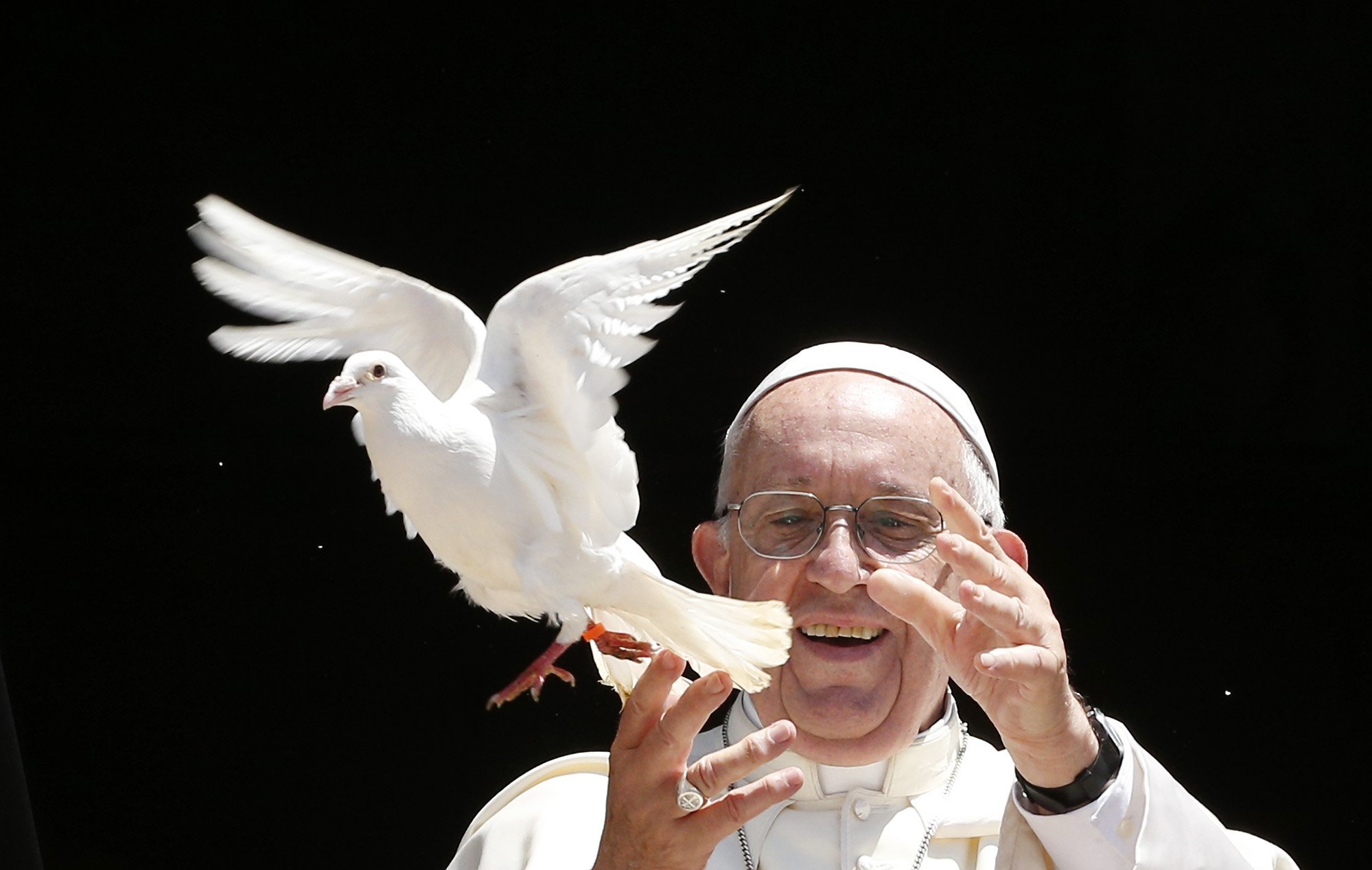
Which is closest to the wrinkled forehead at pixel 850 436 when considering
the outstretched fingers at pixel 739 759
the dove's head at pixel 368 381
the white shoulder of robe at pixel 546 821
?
the outstretched fingers at pixel 739 759

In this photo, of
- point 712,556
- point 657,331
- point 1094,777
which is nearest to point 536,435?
point 712,556

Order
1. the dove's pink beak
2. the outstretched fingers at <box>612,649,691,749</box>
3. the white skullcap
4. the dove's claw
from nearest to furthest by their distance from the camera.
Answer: the dove's pink beak → the outstretched fingers at <box>612,649,691,749</box> → the dove's claw → the white skullcap

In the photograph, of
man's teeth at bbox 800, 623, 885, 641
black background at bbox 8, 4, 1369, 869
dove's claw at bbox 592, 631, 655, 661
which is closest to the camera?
dove's claw at bbox 592, 631, 655, 661

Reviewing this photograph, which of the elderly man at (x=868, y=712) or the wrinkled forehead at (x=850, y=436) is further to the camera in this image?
the wrinkled forehead at (x=850, y=436)

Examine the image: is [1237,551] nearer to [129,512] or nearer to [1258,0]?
[1258,0]

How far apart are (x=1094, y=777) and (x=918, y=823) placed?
0.51 metres

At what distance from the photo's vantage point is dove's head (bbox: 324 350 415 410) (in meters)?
1.86

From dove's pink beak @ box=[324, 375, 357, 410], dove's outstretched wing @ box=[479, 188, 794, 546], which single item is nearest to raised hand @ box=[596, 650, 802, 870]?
dove's outstretched wing @ box=[479, 188, 794, 546]

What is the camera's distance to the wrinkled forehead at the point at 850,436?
99.1 inches

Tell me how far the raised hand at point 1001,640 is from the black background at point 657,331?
154cm

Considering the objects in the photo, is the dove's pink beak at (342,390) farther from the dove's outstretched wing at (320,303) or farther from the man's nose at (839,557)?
the man's nose at (839,557)

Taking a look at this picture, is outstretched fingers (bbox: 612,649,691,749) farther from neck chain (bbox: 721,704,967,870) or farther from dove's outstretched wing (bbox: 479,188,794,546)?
neck chain (bbox: 721,704,967,870)

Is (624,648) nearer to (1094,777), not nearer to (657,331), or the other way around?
(1094,777)

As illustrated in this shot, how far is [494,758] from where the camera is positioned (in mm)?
3861
